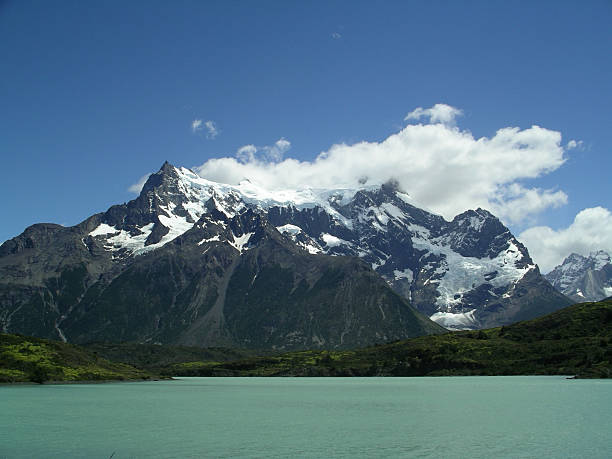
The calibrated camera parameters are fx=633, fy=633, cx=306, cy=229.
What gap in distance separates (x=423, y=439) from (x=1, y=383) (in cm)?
16277

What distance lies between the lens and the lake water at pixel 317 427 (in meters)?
71.2

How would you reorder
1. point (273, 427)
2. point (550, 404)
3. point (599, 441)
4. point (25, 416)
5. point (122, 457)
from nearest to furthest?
1. point (122, 457)
2. point (599, 441)
3. point (273, 427)
4. point (25, 416)
5. point (550, 404)

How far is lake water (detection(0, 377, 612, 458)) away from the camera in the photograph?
7119cm

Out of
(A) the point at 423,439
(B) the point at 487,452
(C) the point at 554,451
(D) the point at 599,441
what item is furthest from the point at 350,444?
(D) the point at 599,441

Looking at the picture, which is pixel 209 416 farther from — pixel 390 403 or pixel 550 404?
pixel 550 404

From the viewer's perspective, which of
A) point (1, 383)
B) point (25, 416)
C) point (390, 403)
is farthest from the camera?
point (1, 383)

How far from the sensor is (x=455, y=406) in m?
125

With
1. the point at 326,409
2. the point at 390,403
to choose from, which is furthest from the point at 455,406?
the point at 326,409

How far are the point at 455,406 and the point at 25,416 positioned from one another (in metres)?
79.2

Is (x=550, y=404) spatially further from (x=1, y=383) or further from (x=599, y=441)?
(x=1, y=383)

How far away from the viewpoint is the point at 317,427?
93312mm

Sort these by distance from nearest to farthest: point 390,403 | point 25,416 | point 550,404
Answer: point 25,416 < point 550,404 < point 390,403

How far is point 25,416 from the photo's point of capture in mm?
107750

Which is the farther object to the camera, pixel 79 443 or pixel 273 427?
pixel 273 427
